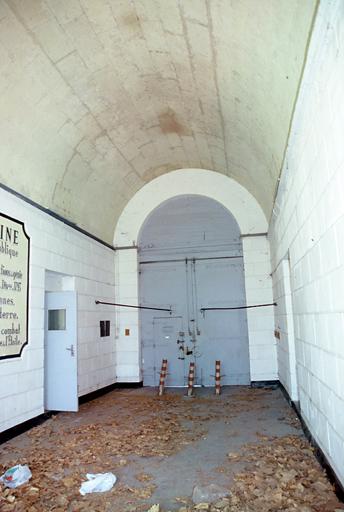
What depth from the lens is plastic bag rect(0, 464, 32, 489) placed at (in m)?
3.40

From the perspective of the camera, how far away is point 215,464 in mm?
3773

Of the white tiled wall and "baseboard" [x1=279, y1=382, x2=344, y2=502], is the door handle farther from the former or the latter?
the white tiled wall

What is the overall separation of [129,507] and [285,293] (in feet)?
12.7

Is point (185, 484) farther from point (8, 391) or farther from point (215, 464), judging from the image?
point (8, 391)

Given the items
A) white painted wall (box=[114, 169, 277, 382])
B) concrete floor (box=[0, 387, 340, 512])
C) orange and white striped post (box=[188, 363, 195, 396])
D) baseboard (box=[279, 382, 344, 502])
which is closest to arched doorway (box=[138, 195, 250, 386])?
white painted wall (box=[114, 169, 277, 382])

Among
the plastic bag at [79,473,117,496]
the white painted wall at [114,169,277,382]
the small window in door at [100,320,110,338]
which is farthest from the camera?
the white painted wall at [114,169,277,382]

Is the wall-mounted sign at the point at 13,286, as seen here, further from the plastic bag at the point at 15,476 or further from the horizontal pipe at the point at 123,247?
the horizontal pipe at the point at 123,247

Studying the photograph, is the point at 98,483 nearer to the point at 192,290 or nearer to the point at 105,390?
the point at 105,390

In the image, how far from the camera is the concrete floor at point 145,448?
10.3 feet

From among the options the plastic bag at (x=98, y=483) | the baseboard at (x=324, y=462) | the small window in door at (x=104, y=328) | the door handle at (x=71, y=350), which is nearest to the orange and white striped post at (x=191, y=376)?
the small window in door at (x=104, y=328)

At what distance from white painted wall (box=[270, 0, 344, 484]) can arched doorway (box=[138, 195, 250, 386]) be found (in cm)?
384

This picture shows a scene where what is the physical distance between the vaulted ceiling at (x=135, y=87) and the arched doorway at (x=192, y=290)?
159 centimetres

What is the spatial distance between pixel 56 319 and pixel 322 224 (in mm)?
4362

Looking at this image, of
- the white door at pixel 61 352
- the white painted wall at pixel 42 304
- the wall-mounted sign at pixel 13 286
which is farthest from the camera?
the white door at pixel 61 352
